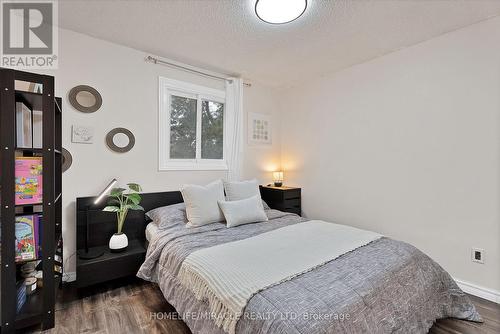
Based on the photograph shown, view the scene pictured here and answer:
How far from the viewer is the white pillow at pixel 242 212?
2.31 metres

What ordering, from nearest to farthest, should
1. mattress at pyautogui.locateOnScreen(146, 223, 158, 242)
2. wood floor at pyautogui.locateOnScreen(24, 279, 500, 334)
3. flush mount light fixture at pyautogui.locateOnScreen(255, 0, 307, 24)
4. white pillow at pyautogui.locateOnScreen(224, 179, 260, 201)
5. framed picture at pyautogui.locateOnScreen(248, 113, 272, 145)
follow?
wood floor at pyautogui.locateOnScreen(24, 279, 500, 334)
flush mount light fixture at pyautogui.locateOnScreen(255, 0, 307, 24)
mattress at pyautogui.locateOnScreen(146, 223, 158, 242)
white pillow at pyautogui.locateOnScreen(224, 179, 260, 201)
framed picture at pyautogui.locateOnScreen(248, 113, 272, 145)

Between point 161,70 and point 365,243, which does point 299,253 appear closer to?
point 365,243

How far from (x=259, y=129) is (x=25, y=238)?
2.90 meters

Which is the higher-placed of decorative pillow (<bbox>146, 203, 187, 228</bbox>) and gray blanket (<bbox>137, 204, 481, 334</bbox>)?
decorative pillow (<bbox>146, 203, 187, 228</bbox>)

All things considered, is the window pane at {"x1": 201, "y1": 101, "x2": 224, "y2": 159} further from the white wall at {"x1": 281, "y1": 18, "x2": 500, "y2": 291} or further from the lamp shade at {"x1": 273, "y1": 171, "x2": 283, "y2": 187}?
the white wall at {"x1": 281, "y1": 18, "x2": 500, "y2": 291}

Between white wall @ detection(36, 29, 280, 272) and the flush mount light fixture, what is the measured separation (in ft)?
4.60

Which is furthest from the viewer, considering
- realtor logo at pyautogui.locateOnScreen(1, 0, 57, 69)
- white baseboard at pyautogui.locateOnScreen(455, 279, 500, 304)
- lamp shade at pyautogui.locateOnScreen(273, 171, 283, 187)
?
lamp shade at pyautogui.locateOnScreen(273, 171, 283, 187)

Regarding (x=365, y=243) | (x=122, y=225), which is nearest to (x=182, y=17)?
(x=122, y=225)

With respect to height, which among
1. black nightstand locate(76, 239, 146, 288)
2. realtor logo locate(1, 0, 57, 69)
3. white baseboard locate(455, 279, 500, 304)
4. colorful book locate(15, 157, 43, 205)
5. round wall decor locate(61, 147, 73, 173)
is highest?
realtor logo locate(1, 0, 57, 69)

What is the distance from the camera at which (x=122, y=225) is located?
2.41 meters

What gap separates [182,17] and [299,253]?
2.12 meters

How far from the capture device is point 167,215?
2338 mm

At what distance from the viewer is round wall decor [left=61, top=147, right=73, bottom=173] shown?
2195 millimetres

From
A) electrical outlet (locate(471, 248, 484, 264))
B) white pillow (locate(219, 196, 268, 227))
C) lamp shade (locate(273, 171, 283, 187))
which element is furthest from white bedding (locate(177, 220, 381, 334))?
lamp shade (locate(273, 171, 283, 187))
